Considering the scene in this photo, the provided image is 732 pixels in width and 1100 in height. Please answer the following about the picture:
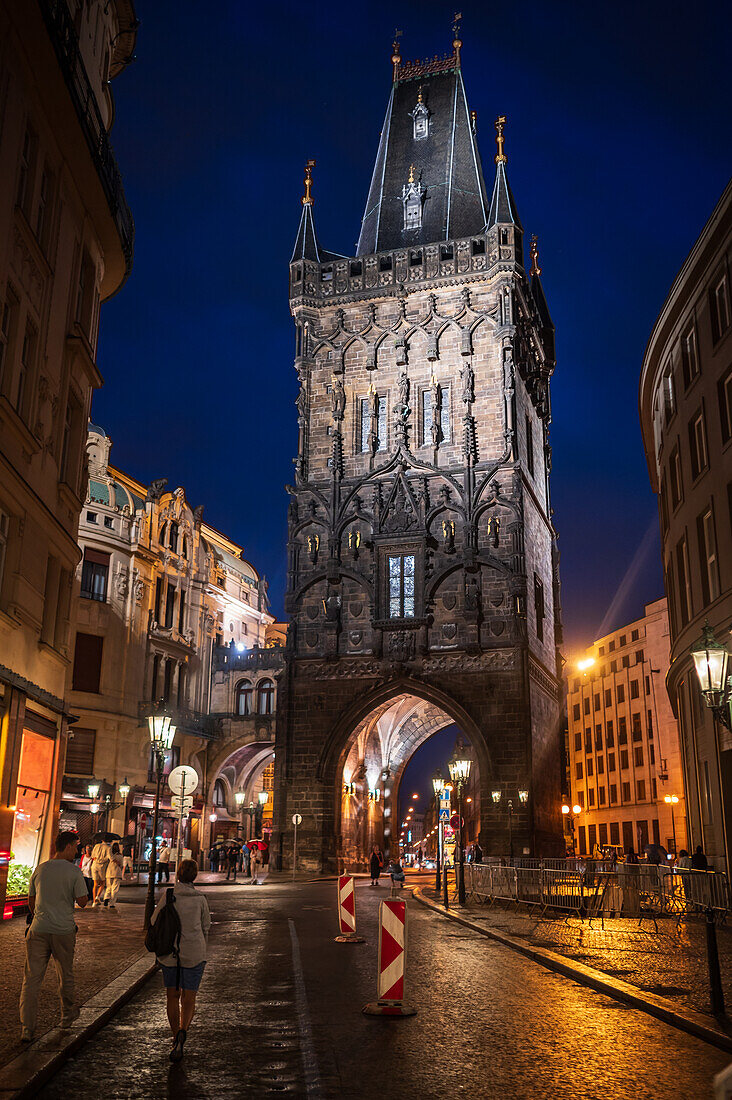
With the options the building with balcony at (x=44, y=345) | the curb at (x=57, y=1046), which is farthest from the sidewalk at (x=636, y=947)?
the building with balcony at (x=44, y=345)

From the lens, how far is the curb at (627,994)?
29.0ft

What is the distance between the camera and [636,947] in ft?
52.0

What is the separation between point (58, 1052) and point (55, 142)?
678 inches

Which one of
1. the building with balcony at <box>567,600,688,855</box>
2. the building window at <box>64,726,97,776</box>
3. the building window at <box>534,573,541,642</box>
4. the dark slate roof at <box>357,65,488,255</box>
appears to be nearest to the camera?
the building window at <box>534,573,541,642</box>

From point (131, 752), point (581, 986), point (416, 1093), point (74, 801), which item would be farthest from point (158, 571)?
point (416, 1093)

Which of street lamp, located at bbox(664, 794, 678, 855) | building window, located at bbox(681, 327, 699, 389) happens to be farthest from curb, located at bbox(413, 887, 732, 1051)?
street lamp, located at bbox(664, 794, 678, 855)

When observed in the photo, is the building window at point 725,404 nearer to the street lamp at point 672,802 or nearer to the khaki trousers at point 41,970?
the khaki trousers at point 41,970

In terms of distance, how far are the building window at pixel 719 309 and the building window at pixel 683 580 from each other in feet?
18.0

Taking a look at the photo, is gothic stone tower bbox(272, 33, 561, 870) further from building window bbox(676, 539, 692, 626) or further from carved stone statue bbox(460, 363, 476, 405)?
building window bbox(676, 539, 692, 626)

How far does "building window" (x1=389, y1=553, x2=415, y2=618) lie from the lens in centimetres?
4156

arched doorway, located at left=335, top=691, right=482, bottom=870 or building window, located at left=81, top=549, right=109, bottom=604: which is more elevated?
building window, located at left=81, top=549, right=109, bottom=604

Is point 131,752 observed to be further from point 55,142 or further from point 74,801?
point 55,142

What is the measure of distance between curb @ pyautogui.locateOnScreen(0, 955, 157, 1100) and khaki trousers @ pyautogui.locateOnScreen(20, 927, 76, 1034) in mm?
185

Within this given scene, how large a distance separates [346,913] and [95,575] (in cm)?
3218
